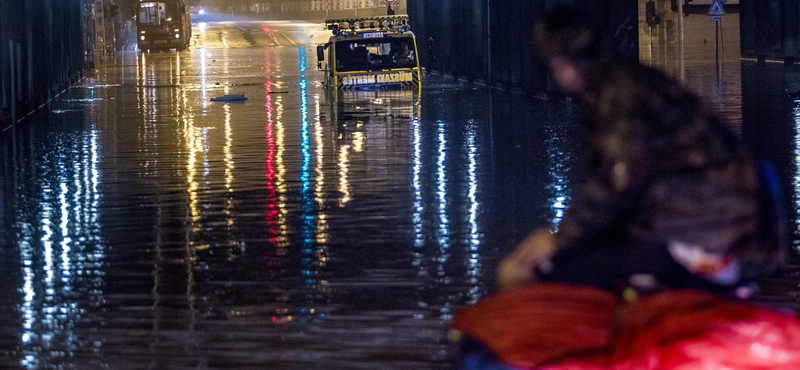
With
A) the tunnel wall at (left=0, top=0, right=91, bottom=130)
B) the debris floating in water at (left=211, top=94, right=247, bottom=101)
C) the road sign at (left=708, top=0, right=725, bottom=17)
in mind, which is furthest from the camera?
the road sign at (left=708, top=0, right=725, bottom=17)

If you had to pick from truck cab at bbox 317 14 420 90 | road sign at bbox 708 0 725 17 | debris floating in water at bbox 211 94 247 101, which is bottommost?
debris floating in water at bbox 211 94 247 101

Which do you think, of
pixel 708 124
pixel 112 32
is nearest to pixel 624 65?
pixel 708 124

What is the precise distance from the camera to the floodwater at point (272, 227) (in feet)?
19.9

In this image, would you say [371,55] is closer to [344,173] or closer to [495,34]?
[495,34]

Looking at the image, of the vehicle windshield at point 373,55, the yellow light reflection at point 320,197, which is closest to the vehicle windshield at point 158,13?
the vehicle windshield at point 373,55

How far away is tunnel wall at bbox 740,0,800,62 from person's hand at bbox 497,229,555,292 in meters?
33.7

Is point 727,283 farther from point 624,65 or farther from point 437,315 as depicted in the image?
point 437,315

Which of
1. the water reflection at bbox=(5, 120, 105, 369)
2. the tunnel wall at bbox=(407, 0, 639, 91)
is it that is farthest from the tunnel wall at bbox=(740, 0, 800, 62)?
the water reflection at bbox=(5, 120, 105, 369)

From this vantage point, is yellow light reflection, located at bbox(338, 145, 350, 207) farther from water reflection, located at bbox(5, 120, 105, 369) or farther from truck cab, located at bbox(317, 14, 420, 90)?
truck cab, located at bbox(317, 14, 420, 90)

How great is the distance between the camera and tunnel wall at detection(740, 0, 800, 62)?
116ft

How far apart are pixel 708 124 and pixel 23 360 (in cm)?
390

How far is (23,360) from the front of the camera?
18.8ft

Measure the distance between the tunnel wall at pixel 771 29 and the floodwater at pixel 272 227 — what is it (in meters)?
14.8

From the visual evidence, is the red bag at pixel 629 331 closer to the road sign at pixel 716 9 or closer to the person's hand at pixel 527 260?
the person's hand at pixel 527 260
